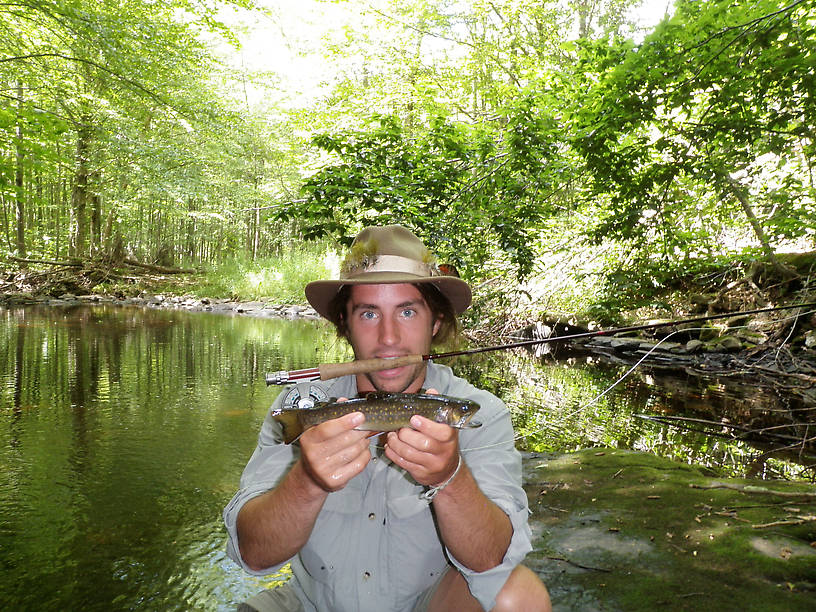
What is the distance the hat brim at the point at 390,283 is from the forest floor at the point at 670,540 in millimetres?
1596

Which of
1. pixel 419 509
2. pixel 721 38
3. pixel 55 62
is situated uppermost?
pixel 55 62

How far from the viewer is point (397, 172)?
260 inches

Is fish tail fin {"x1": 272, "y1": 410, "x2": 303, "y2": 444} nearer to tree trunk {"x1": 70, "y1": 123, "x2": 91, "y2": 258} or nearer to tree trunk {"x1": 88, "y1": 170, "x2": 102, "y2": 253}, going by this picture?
tree trunk {"x1": 70, "y1": 123, "x2": 91, "y2": 258}

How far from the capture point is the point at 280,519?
1.73m

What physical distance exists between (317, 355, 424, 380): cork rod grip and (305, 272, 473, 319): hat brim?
0.33 metres

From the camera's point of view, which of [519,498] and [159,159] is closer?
[519,498]

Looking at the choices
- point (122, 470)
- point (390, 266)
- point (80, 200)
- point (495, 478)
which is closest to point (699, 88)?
point (390, 266)

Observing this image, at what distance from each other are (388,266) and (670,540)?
2.44 meters

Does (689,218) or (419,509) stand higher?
(689,218)

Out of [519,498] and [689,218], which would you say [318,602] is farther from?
[689,218]

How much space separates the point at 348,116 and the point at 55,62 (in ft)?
33.2

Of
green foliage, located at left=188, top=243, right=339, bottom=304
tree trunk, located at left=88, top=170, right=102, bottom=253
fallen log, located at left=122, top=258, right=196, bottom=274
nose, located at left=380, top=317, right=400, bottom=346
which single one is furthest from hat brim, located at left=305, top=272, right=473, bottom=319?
fallen log, located at left=122, top=258, right=196, bottom=274

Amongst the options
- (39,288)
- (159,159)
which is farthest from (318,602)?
(39,288)

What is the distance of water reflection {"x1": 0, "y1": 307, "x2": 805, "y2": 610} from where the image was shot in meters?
3.13
